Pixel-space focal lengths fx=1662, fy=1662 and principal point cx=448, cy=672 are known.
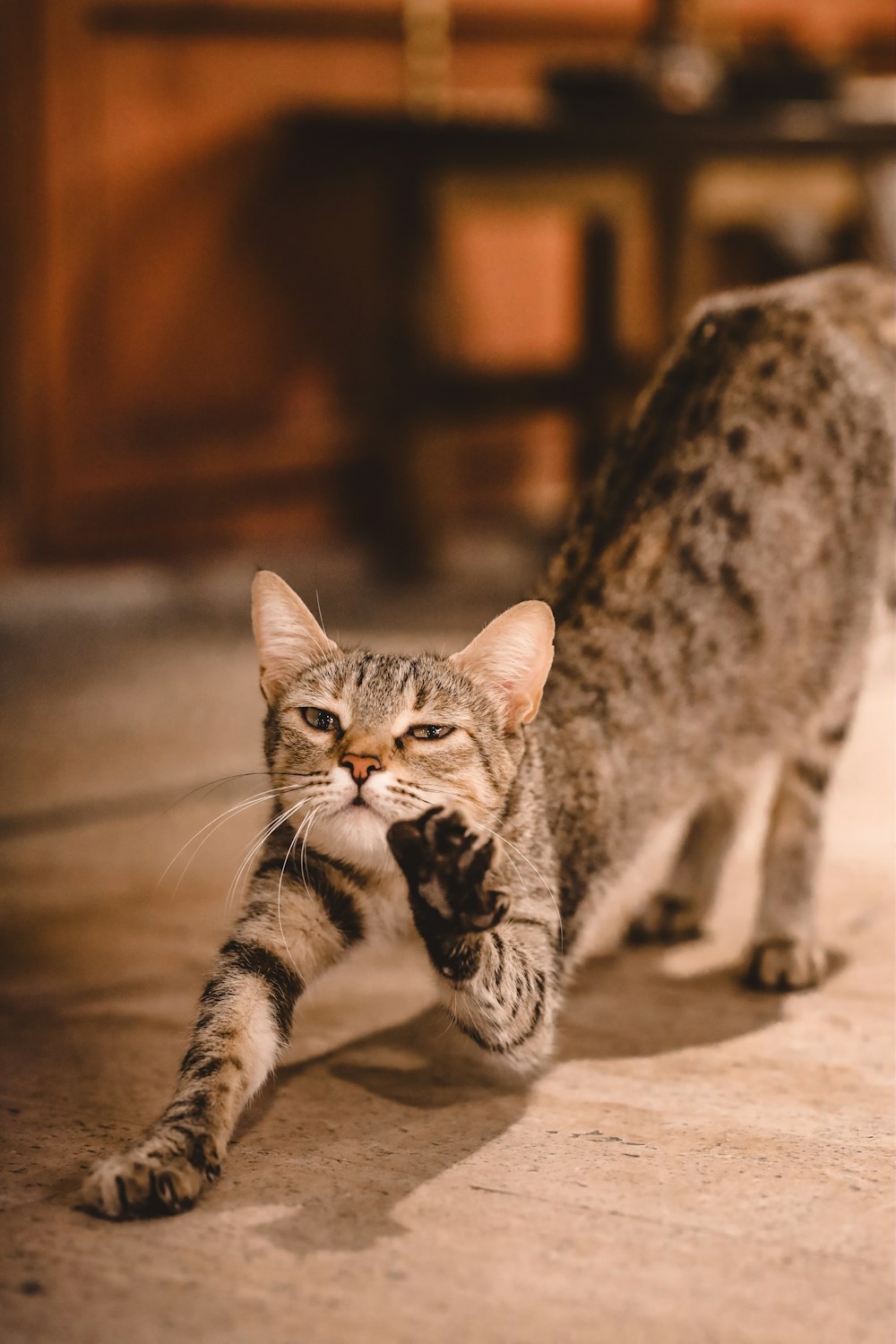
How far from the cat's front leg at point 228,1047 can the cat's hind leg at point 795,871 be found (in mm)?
674

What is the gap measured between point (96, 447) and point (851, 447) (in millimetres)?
2973

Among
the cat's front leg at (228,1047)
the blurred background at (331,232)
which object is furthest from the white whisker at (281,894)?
the blurred background at (331,232)

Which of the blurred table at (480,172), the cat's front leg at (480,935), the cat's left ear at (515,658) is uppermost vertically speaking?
the blurred table at (480,172)

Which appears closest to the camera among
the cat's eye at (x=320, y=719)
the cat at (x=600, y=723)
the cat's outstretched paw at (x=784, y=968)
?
the cat at (x=600, y=723)

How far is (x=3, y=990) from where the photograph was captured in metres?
2.31

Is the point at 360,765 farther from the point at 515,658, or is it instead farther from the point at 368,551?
the point at 368,551

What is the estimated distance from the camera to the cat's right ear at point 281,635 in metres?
2.04

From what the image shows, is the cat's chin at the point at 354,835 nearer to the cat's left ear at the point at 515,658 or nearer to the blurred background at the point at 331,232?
the cat's left ear at the point at 515,658

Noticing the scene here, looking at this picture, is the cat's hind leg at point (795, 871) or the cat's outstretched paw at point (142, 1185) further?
the cat's hind leg at point (795, 871)

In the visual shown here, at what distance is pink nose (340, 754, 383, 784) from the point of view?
1860mm

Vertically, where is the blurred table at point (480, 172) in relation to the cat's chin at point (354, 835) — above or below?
above

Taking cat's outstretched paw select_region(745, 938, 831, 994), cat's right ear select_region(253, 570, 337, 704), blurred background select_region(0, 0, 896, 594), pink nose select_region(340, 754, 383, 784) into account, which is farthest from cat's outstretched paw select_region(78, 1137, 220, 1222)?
blurred background select_region(0, 0, 896, 594)

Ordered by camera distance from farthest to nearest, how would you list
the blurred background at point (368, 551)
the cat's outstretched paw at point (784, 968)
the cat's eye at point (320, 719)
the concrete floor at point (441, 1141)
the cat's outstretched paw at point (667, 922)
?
the cat's outstretched paw at point (667, 922) < the cat's outstretched paw at point (784, 968) < the cat's eye at point (320, 719) < the blurred background at point (368, 551) < the concrete floor at point (441, 1141)

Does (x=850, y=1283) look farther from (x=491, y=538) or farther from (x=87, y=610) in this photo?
(x=491, y=538)
